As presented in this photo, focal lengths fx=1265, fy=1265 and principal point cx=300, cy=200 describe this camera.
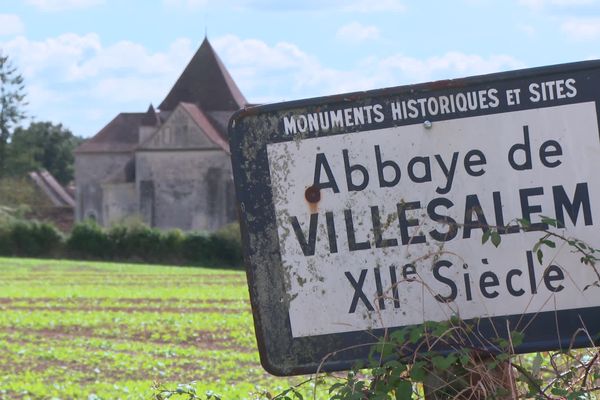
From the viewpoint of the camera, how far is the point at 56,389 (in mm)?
11531

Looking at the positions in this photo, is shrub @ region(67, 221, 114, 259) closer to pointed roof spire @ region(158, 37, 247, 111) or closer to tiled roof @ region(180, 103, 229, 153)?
tiled roof @ region(180, 103, 229, 153)

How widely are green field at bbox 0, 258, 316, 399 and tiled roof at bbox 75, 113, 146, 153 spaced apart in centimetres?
5895

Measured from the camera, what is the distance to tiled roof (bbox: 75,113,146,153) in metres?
95.8

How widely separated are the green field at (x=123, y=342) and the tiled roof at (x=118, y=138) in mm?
58945

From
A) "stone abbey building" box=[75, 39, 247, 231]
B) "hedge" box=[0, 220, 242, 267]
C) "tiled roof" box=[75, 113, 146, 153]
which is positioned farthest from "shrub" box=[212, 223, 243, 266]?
"tiled roof" box=[75, 113, 146, 153]

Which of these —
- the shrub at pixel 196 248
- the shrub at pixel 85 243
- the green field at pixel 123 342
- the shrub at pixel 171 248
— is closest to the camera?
the green field at pixel 123 342

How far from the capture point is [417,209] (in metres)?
2.95

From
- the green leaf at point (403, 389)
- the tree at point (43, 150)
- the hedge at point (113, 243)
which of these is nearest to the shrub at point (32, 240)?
the hedge at point (113, 243)

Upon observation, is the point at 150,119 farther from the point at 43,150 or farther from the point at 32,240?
the point at 43,150

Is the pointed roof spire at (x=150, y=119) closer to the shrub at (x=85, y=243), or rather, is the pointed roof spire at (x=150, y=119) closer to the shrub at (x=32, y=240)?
the shrub at (x=85, y=243)

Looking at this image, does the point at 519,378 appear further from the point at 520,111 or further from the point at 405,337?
the point at 520,111

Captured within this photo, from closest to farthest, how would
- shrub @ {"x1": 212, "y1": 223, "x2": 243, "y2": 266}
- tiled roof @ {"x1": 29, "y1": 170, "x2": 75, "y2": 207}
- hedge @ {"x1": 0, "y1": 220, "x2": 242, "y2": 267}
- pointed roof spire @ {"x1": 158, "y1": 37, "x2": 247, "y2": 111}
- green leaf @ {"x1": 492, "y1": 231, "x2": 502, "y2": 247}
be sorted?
green leaf @ {"x1": 492, "y1": 231, "x2": 502, "y2": 247} < shrub @ {"x1": 212, "y1": 223, "x2": 243, "y2": 266} < hedge @ {"x1": 0, "y1": 220, "x2": 242, "y2": 267} < pointed roof spire @ {"x1": 158, "y1": 37, "x2": 247, "y2": 111} < tiled roof @ {"x1": 29, "y1": 170, "x2": 75, "y2": 207}

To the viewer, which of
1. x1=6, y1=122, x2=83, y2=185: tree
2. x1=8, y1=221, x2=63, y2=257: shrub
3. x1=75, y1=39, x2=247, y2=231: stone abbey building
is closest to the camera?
x1=8, y1=221, x2=63, y2=257: shrub

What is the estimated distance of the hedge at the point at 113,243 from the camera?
70.1 m
